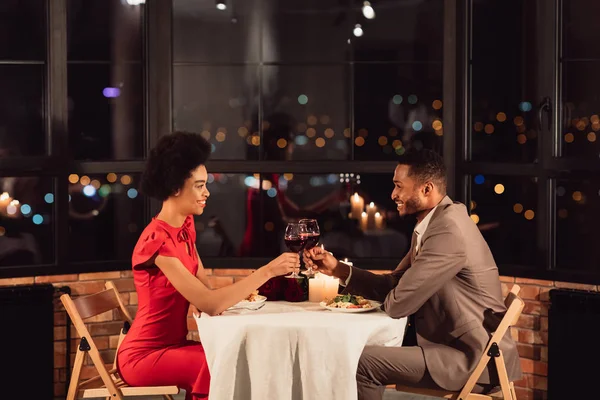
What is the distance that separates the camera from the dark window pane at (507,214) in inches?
216

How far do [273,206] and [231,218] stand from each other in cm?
27

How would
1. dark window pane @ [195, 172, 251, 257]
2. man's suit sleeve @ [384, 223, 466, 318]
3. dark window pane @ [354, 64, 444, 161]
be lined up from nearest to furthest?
man's suit sleeve @ [384, 223, 466, 318], dark window pane @ [354, 64, 444, 161], dark window pane @ [195, 172, 251, 257]

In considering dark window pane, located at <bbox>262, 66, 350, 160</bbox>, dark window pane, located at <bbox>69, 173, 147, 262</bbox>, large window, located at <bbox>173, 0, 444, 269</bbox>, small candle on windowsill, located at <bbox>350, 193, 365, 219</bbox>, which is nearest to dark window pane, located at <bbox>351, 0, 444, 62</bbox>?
large window, located at <bbox>173, 0, 444, 269</bbox>

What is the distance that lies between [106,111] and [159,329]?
2.26m

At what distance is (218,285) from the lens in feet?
19.0

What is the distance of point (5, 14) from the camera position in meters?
5.45

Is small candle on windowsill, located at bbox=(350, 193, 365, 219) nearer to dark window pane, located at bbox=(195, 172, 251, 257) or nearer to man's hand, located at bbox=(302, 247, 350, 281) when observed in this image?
dark window pane, located at bbox=(195, 172, 251, 257)

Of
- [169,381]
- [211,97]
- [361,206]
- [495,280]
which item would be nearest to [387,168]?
[361,206]

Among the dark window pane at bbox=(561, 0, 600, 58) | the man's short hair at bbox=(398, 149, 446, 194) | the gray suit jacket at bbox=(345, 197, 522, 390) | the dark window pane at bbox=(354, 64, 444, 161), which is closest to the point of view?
the gray suit jacket at bbox=(345, 197, 522, 390)

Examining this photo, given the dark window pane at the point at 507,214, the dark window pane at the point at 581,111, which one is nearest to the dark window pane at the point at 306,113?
the dark window pane at the point at 507,214

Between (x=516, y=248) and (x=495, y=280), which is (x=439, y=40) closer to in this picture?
(x=516, y=248)

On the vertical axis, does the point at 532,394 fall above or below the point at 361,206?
below

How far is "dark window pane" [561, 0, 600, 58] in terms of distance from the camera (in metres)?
5.23

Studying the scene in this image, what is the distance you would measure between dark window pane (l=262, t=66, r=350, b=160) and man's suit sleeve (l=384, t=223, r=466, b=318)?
2049 mm
